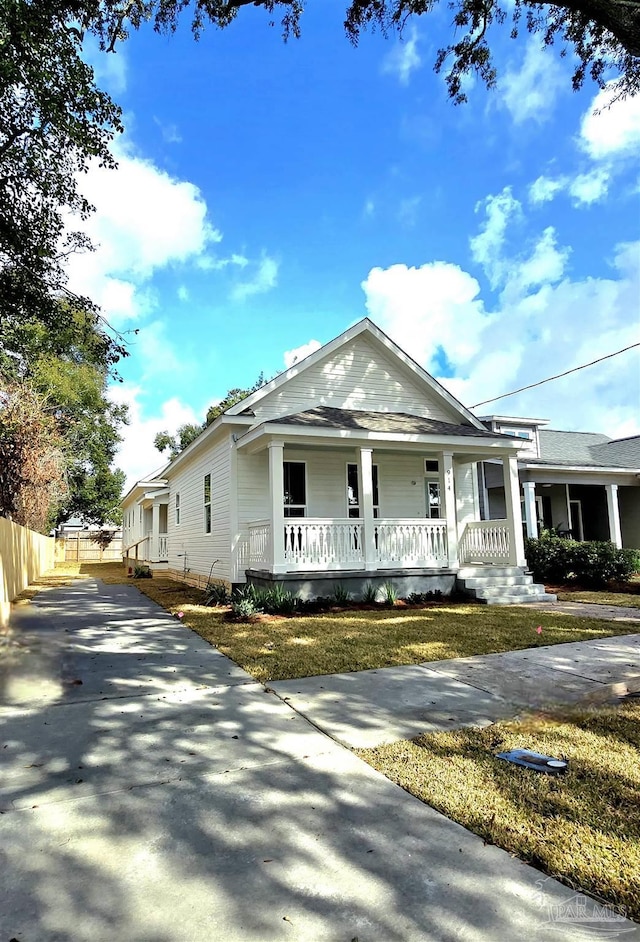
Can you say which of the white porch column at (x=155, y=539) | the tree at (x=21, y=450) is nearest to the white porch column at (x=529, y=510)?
the white porch column at (x=155, y=539)

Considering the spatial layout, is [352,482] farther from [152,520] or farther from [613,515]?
[152,520]

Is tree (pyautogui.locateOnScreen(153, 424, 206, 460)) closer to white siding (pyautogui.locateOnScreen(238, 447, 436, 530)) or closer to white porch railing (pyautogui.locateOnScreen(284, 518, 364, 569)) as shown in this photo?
white siding (pyautogui.locateOnScreen(238, 447, 436, 530))

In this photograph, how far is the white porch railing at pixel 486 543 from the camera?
12641 millimetres

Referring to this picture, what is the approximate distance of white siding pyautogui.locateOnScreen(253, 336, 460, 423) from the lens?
1268 centimetres

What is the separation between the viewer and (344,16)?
9008mm

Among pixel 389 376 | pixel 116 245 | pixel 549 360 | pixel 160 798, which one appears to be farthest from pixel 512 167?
pixel 549 360

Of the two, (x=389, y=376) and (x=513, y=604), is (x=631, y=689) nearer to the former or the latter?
(x=513, y=604)

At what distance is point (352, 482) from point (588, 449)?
1458cm

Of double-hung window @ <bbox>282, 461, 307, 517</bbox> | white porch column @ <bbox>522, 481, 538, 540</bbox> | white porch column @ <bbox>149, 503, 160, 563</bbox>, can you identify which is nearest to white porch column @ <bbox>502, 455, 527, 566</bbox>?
white porch column @ <bbox>522, 481, 538, 540</bbox>

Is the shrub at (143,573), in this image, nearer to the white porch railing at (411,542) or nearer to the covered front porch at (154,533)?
the covered front porch at (154,533)

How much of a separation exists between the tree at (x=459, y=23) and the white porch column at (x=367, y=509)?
739cm

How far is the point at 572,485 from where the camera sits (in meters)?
20.3

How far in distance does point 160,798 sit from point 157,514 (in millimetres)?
21680

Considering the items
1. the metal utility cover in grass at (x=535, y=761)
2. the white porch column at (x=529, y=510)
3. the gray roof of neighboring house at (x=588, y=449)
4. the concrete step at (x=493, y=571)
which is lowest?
the metal utility cover in grass at (x=535, y=761)
